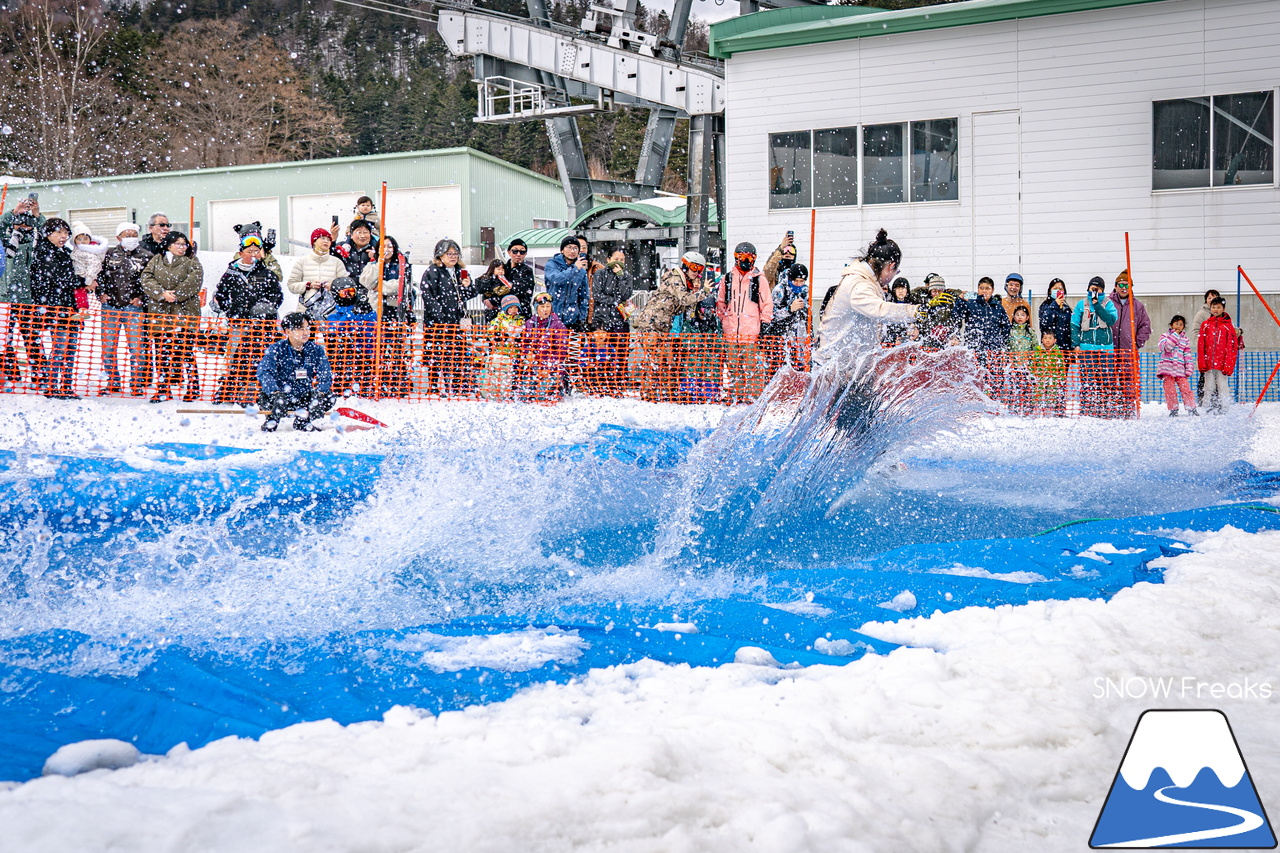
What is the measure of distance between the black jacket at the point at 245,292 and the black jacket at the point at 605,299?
11.8ft

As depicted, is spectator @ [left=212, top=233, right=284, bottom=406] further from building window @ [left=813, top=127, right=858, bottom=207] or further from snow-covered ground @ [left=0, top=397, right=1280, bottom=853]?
building window @ [left=813, top=127, right=858, bottom=207]

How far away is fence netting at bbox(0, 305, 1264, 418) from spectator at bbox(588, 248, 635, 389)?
0.09 feet

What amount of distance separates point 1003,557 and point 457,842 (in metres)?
3.76

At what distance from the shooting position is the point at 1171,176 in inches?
620

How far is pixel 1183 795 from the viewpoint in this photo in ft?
7.75

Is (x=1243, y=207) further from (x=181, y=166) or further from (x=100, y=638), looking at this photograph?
(x=181, y=166)

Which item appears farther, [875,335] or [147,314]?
[147,314]

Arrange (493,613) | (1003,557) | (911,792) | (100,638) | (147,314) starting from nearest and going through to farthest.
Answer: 1. (911,792)
2. (100,638)
3. (493,613)
4. (1003,557)
5. (147,314)

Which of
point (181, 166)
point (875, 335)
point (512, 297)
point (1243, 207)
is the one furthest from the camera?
point (181, 166)

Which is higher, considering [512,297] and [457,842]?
[512,297]

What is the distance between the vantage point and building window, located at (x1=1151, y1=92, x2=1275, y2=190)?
50.1 feet

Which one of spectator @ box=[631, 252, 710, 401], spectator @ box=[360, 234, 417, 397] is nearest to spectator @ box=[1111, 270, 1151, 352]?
spectator @ box=[631, 252, 710, 401]

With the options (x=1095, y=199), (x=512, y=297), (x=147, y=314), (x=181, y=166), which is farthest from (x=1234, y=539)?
(x=181, y=166)

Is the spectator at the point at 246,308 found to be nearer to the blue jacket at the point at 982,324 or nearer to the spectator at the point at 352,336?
the spectator at the point at 352,336
